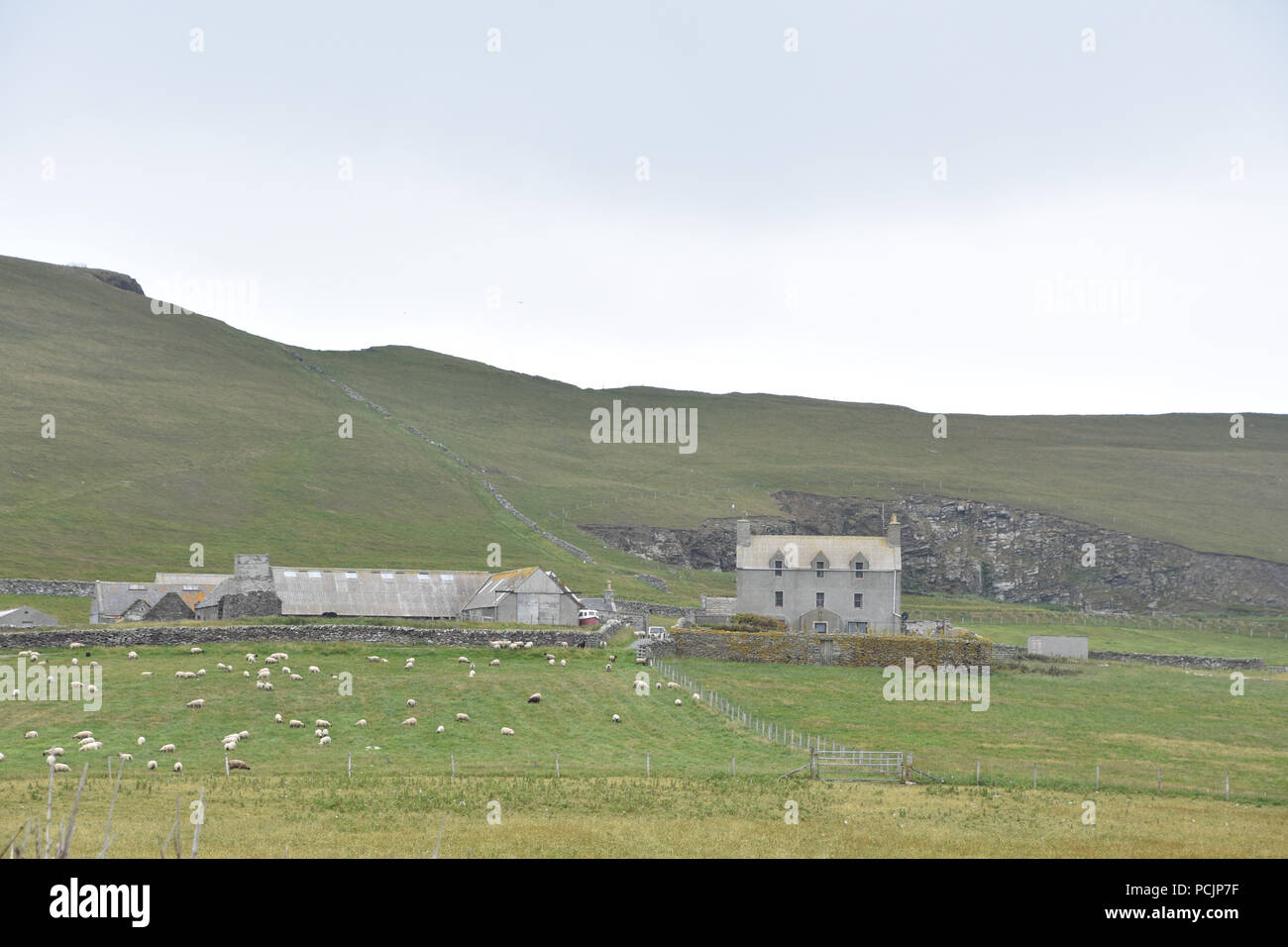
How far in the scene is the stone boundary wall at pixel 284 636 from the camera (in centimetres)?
5400

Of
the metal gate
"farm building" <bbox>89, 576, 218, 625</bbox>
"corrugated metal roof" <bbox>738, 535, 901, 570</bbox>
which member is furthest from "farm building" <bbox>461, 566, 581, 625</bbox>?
the metal gate

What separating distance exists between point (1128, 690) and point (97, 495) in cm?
10080

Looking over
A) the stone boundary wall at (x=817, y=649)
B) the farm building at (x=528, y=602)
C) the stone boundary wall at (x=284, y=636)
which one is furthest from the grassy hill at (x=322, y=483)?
the stone boundary wall at (x=817, y=649)

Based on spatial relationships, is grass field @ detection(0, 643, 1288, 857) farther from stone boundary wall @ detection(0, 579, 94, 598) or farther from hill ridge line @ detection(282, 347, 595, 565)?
hill ridge line @ detection(282, 347, 595, 565)

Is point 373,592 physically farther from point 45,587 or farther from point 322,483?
point 322,483

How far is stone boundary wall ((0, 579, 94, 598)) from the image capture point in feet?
265

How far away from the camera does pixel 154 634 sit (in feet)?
180

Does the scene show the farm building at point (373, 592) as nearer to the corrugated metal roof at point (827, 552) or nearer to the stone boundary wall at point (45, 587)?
the stone boundary wall at point (45, 587)

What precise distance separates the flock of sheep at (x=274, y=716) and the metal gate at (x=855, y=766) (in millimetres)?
9510

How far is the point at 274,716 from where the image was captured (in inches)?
1576

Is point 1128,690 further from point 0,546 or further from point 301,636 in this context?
point 0,546

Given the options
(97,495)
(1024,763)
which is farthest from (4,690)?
(97,495)

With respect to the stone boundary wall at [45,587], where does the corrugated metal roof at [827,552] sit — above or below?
above

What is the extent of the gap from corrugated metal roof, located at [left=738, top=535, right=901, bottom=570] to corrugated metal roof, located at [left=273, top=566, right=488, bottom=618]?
20090mm
